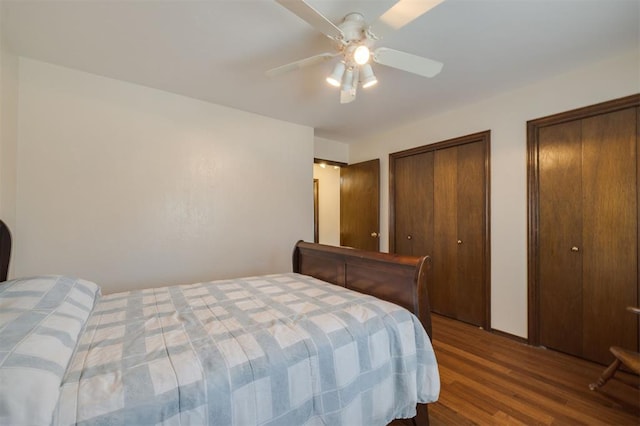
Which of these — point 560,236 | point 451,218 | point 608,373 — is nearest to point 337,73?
point 451,218

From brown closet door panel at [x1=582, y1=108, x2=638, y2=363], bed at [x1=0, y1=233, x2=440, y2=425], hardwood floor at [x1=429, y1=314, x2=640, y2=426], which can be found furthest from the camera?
brown closet door panel at [x1=582, y1=108, x2=638, y2=363]

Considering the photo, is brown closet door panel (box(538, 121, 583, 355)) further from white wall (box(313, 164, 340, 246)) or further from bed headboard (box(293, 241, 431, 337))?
white wall (box(313, 164, 340, 246))

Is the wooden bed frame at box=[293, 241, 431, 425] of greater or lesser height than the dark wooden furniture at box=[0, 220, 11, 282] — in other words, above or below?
below

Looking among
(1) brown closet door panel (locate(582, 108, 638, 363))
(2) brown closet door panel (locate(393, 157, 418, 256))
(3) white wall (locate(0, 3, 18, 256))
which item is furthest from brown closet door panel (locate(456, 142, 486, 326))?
(3) white wall (locate(0, 3, 18, 256))

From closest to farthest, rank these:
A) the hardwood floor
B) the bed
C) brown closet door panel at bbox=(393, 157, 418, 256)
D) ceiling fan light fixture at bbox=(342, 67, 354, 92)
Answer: the bed
the hardwood floor
ceiling fan light fixture at bbox=(342, 67, 354, 92)
brown closet door panel at bbox=(393, 157, 418, 256)

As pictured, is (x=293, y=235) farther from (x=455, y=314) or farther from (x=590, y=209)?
(x=590, y=209)

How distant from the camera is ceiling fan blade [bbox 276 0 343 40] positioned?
112cm

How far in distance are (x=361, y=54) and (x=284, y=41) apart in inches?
24.8

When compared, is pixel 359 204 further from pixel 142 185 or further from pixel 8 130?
pixel 8 130

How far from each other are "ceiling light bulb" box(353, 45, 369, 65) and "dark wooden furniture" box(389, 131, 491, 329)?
6.25 ft

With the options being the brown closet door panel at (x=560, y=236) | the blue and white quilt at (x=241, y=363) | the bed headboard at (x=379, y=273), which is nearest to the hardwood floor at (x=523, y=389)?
the brown closet door panel at (x=560, y=236)

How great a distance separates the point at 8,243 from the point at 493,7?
123 inches

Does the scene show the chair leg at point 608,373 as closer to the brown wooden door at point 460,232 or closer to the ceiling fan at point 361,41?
the brown wooden door at point 460,232

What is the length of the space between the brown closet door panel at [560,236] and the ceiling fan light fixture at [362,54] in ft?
6.41
